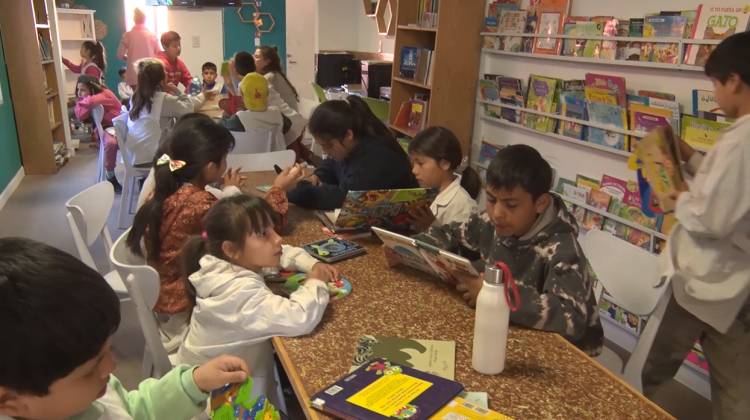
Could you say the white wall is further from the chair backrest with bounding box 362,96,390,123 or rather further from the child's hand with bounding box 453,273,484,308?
the child's hand with bounding box 453,273,484,308

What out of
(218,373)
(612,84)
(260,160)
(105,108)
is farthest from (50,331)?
(105,108)

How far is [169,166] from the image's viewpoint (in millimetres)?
1928

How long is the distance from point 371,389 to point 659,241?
2.01 meters

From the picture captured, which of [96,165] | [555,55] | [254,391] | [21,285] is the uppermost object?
[555,55]

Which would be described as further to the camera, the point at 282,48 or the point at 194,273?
the point at 282,48

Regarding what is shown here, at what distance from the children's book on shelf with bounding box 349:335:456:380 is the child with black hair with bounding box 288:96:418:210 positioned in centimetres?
105

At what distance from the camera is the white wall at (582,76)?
2445 mm

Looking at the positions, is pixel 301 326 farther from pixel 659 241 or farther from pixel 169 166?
pixel 659 241

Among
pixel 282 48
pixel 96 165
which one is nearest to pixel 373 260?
pixel 96 165

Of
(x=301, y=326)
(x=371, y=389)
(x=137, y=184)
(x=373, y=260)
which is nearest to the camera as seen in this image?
(x=371, y=389)

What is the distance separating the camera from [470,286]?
1.41 meters

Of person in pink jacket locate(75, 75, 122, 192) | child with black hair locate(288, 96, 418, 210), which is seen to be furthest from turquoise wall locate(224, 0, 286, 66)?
child with black hair locate(288, 96, 418, 210)

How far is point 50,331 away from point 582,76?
2829mm

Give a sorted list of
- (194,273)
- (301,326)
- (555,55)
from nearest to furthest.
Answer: (301,326) → (194,273) → (555,55)
